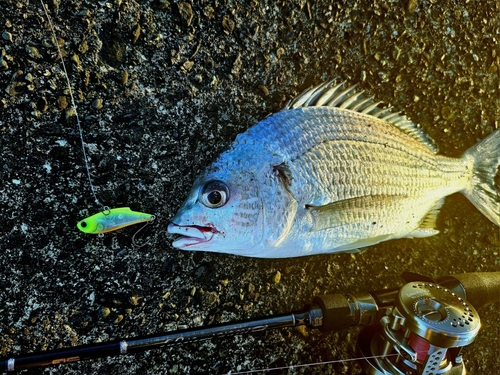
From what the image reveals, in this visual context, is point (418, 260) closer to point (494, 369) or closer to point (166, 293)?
point (494, 369)

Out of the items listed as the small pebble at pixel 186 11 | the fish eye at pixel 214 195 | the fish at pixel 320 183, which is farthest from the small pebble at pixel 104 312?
the small pebble at pixel 186 11

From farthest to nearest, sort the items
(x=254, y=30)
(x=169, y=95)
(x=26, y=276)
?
(x=254, y=30), (x=169, y=95), (x=26, y=276)

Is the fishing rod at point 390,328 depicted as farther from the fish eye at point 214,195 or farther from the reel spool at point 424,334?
the fish eye at point 214,195

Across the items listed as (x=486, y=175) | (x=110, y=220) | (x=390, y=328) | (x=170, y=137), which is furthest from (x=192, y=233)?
(x=486, y=175)

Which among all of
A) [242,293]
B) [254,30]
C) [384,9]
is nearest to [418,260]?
[242,293]

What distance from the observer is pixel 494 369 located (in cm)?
237

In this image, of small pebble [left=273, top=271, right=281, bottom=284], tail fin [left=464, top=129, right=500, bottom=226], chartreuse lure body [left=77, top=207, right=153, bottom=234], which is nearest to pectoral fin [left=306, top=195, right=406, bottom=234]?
small pebble [left=273, top=271, right=281, bottom=284]

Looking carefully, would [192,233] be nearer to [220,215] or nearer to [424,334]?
[220,215]

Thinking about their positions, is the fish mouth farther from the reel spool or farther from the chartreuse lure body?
the reel spool

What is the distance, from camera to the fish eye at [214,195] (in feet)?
5.07

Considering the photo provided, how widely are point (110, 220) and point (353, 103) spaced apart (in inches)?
52.2

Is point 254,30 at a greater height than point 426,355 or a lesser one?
greater

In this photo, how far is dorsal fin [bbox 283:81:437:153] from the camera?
1.83 meters

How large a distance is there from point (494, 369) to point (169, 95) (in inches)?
102
